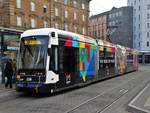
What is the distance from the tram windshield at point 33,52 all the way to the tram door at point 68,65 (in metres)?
1.18

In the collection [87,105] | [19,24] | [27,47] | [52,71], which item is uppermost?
[19,24]

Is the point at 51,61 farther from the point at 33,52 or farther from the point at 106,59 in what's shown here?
the point at 106,59

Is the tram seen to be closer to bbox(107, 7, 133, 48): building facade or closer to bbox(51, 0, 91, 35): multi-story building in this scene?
bbox(51, 0, 91, 35): multi-story building

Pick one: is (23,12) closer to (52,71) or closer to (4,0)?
(4,0)

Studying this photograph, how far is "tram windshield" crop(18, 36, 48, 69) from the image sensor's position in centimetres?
1519

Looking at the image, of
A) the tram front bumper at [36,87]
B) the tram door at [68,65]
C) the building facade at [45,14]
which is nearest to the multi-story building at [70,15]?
the building facade at [45,14]

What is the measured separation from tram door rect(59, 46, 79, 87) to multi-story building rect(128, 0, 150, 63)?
280 ft

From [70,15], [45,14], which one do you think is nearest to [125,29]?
[70,15]

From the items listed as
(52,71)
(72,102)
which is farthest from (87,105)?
(52,71)

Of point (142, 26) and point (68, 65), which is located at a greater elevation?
point (142, 26)

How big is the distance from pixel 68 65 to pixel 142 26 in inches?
3623

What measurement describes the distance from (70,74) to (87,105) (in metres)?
4.65

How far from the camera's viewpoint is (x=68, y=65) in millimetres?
17172

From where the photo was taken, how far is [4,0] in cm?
5422
